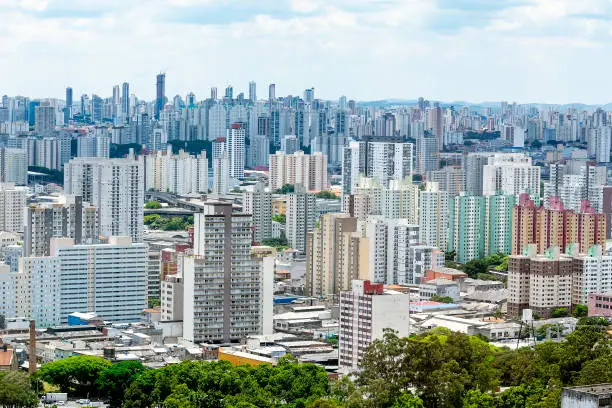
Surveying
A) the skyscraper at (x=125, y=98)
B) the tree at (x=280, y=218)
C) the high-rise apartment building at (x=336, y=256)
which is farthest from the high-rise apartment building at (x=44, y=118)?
the high-rise apartment building at (x=336, y=256)

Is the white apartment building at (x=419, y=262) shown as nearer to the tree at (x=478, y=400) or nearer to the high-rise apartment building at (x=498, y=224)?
the high-rise apartment building at (x=498, y=224)

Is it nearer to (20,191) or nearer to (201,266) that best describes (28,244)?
(201,266)

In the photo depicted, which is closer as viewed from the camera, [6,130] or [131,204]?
[131,204]

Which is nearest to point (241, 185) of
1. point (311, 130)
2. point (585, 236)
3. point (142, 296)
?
Answer: point (311, 130)

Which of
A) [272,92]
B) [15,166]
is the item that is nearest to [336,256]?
[15,166]

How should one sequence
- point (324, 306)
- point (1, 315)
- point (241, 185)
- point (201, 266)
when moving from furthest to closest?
point (241, 185)
point (324, 306)
point (1, 315)
point (201, 266)
